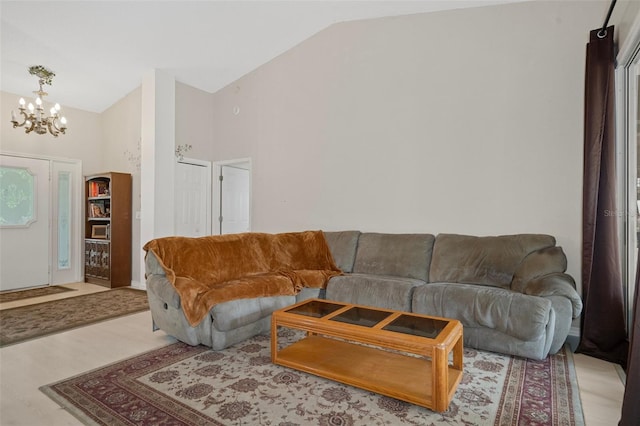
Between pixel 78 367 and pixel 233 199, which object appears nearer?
pixel 78 367

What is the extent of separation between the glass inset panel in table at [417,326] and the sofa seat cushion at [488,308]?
55 cm

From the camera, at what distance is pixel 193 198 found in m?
5.47

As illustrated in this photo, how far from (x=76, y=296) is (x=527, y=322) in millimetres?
5014

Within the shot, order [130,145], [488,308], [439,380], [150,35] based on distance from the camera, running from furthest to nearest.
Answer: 1. [130,145]
2. [150,35]
3. [488,308]
4. [439,380]

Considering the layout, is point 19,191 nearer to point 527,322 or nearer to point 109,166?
point 109,166

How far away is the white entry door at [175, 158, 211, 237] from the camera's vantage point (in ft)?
17.2

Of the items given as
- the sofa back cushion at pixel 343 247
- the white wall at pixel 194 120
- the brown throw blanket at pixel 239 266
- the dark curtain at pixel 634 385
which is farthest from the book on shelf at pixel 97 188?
the dark curtain at pixel 634 385

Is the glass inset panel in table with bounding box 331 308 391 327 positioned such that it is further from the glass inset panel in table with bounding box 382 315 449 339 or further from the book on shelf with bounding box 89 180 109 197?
the book on shelf with bounding box 89 180 109 197

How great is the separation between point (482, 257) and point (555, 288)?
0.73 meters

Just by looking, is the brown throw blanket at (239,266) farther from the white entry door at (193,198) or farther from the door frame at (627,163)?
the door frame at (627,163)

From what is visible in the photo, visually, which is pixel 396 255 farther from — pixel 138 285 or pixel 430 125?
pixel 138 285

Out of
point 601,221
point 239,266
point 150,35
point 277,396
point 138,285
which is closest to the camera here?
point 277,396

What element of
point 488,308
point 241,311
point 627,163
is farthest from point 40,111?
point 627,163

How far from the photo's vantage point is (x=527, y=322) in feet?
8.11
